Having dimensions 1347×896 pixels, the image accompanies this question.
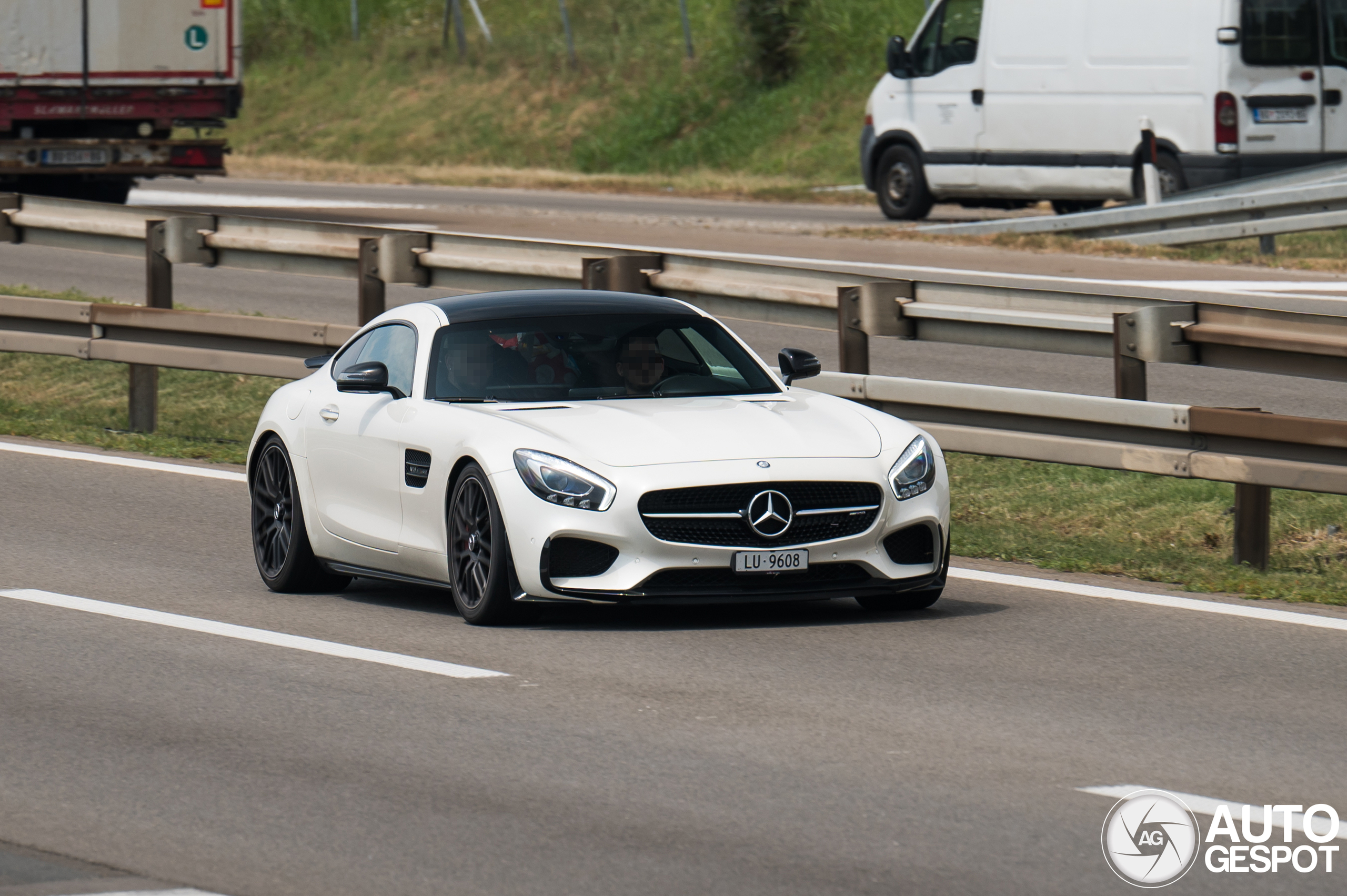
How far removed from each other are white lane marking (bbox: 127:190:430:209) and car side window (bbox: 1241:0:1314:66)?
37.1 ft

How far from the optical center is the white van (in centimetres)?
2408

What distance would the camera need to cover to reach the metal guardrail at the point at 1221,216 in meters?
21.8

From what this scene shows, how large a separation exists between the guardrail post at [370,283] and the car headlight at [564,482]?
5.84m

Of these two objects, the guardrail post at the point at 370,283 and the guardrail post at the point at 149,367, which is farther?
the guardrail post at the point at 149,367

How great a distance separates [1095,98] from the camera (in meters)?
25.2

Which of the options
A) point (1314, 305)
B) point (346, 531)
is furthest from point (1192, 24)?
point (346, 531)

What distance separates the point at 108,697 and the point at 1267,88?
18.9 metres

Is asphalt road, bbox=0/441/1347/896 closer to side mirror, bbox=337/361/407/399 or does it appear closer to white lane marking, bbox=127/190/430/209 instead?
side mirror, bbox=337/361/407/399

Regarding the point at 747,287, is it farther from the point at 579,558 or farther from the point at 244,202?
the point at 244,202

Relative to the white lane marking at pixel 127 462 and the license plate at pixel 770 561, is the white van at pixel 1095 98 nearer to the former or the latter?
the white lane marking at pixel 127 462

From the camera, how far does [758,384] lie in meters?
9.69

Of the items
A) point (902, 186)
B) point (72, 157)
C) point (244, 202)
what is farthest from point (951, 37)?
point (244, 202)

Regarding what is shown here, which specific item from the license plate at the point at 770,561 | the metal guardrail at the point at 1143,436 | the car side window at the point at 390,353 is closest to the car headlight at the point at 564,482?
the license plate at the point at 770,561

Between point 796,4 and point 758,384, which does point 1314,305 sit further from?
Result: point 796,4
